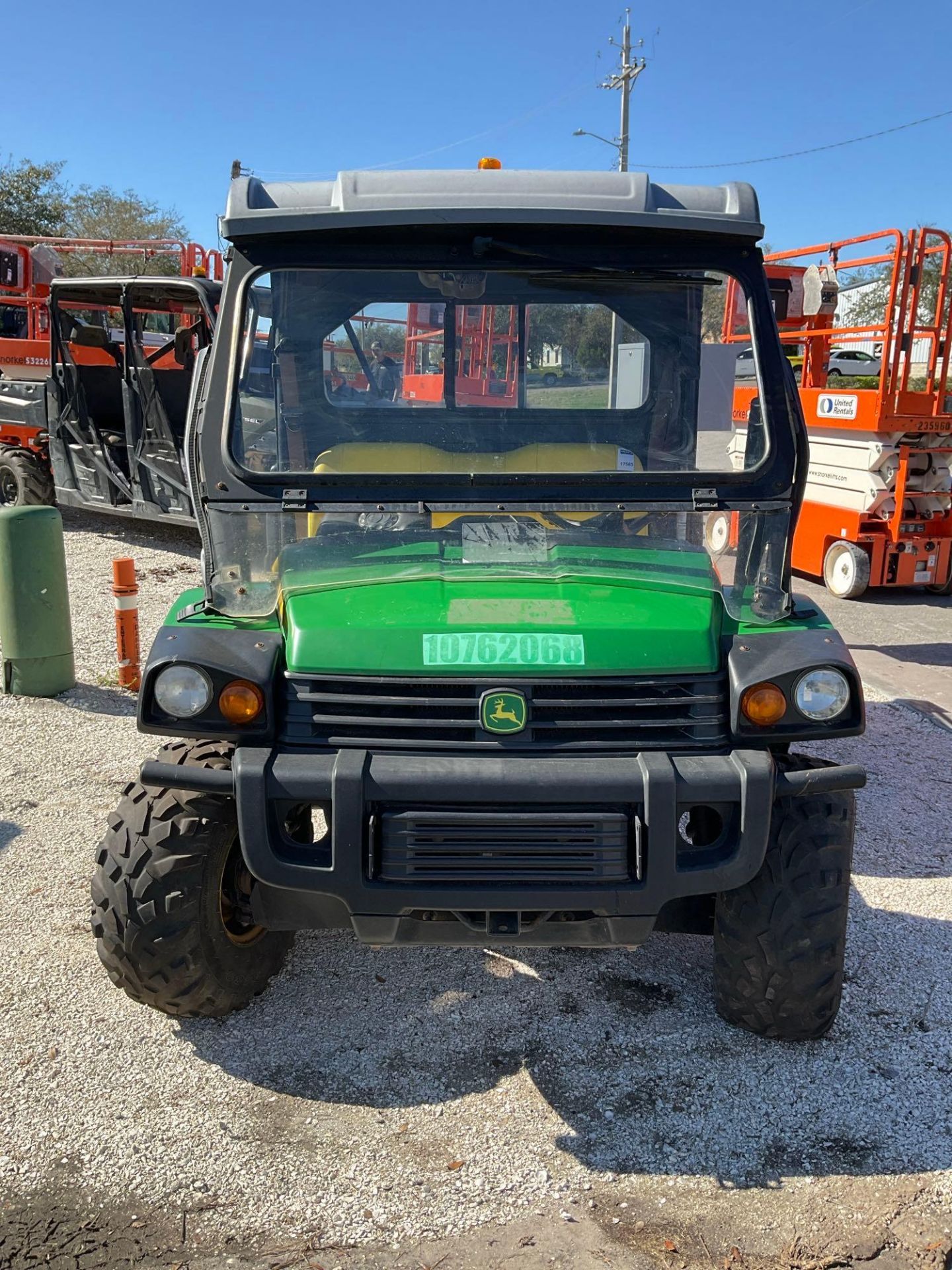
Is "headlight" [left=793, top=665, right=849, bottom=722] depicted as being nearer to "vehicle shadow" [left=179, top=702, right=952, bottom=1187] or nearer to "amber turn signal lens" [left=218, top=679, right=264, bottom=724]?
"vehicle shadow" [left=179, top=702, right=952, bottom=1187]

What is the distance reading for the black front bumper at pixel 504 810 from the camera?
258 cm

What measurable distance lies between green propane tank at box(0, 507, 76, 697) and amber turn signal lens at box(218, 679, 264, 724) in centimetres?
376

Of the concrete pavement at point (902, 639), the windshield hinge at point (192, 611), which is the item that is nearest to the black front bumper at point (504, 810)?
the windshield hinge at point (192, 611)

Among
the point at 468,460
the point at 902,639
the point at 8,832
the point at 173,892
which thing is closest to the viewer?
the point at 173,892

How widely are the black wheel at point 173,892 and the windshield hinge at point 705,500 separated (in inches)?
62.2

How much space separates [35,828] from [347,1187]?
256cm

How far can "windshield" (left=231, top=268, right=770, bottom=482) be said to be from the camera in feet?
10.7

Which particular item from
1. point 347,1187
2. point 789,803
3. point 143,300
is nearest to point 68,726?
point 347,1187

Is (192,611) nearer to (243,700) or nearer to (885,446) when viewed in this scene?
(243,700)

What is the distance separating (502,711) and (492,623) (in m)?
0.24

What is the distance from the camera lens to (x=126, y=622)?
6270 millimetres

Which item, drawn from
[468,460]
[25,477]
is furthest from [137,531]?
[468,460]

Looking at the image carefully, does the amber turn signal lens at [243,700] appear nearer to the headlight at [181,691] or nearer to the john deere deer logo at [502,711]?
the headlight at [181,691]

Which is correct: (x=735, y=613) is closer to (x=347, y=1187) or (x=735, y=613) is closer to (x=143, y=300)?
(x=347, y=1187)
